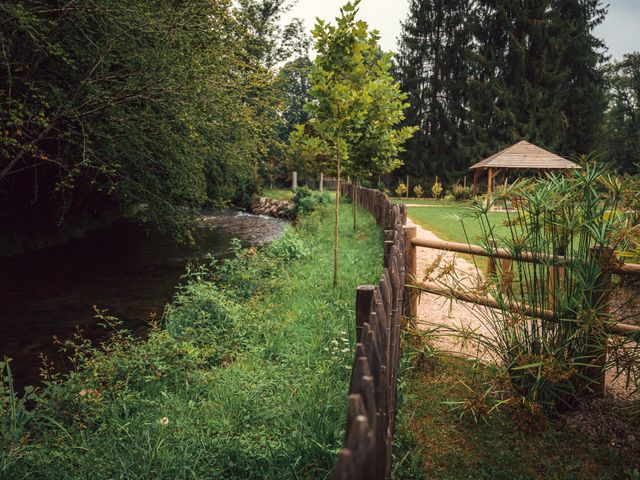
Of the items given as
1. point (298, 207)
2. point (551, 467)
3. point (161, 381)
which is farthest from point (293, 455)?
point (298, 207)

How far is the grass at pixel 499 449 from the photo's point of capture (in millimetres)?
2572

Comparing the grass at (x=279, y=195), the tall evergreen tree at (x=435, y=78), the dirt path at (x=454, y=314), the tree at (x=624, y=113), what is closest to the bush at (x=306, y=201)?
the grass at (x=279, y=195)

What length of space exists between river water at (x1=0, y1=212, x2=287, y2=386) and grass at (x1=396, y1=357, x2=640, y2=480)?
4016 mm

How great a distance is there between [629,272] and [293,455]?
8.56ft

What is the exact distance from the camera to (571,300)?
2775 mm

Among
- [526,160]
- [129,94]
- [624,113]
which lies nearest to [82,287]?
[129,94]

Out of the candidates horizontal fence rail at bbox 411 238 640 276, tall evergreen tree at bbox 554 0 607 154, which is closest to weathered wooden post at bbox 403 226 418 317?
horizontal fence rail at bbox 411 238 640 276

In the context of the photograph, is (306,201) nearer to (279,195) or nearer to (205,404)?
(279,195)

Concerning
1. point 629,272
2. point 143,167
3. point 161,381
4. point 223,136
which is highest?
point 223,136

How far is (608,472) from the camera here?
254 cm

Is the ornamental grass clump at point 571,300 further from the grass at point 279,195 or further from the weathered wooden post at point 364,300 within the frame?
the grass at point 279,195

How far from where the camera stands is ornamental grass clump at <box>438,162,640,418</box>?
9.06 feet

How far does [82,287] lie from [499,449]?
28.2 ft

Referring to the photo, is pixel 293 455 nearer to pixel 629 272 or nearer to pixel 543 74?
pixel 629 272
